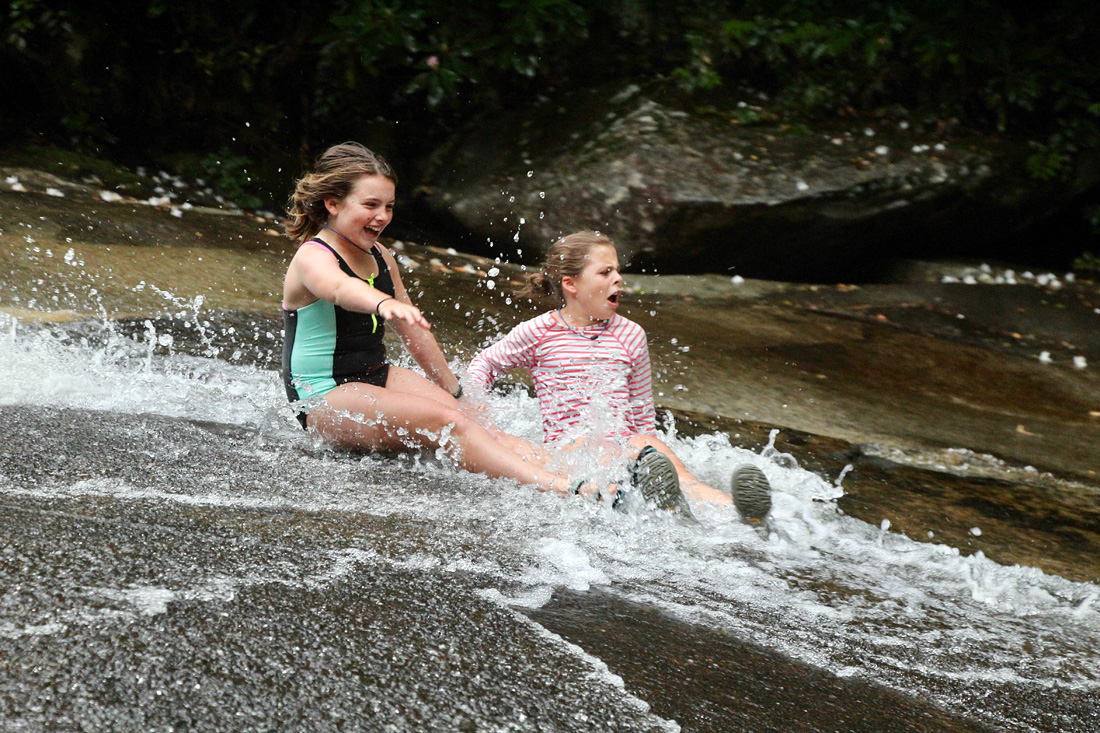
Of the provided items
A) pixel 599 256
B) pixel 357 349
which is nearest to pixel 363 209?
pixel 357 349

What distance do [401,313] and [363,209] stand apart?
0.75 m

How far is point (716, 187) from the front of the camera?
7.37 m

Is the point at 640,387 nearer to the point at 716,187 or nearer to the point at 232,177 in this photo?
the point at 716,187

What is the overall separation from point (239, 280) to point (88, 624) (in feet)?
12.8

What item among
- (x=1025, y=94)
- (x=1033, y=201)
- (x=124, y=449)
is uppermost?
(x=1025, y=94)

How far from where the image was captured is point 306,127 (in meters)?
8.42

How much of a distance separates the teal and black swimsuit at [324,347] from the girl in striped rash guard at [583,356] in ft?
1.46

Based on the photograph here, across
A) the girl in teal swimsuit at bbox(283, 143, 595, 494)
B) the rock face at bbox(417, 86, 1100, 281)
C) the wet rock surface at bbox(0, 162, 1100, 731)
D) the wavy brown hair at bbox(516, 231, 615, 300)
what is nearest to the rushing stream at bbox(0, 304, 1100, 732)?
the wet rock surface at bbox(0, 162, 1100, 731)

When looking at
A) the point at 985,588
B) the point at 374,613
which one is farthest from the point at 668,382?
the point at 374,613

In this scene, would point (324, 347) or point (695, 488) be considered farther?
point (324, 347)

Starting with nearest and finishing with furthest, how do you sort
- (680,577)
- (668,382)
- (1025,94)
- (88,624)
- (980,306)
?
(88,624) → (680,577) → (668,382) → (980,306) → (1025,94)

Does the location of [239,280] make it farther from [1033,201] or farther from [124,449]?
[1033,201]

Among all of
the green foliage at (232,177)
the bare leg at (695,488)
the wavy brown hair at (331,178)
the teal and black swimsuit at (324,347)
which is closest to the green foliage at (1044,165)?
the green foliage at (232,177)

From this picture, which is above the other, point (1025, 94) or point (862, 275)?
point (1025, 94)
